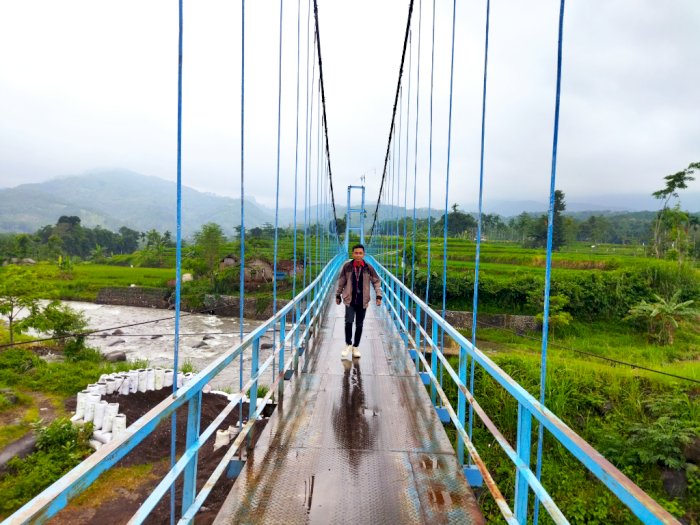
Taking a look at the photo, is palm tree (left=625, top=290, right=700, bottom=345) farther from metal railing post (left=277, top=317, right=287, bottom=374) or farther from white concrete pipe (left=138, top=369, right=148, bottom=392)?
metal railing post (left=277, top=317, right=287, bottom=374)

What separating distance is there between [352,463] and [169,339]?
2109cm

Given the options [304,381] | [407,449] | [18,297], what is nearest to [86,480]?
[407,449]

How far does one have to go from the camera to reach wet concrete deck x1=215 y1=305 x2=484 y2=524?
218cm

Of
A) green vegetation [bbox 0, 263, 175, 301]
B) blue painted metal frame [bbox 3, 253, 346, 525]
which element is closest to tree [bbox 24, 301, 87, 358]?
green vegetation [bbox 0, 263, 175, 301]

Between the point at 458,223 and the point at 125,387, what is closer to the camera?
the point at 125,387

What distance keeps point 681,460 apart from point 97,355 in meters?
17.2

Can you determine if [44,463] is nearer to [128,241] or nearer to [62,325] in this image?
[62,325]

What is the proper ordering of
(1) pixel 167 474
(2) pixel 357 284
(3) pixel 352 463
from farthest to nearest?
(2) pixel 357 284
(3) pixel 352 463
(1) pixel 167 474

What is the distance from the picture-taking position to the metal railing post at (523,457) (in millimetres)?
1773

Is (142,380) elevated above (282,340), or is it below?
below

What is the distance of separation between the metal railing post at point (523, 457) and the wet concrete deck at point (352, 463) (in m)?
0.39

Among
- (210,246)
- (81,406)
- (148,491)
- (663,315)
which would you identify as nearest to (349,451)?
(148,491)

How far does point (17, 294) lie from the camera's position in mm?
17031

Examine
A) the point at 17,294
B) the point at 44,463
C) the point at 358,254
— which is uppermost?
the point at 358,254
